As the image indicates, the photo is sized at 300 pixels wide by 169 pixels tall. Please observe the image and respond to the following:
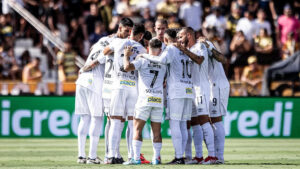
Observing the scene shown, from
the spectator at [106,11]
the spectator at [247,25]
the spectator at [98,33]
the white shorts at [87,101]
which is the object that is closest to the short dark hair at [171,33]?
the white shorts at [87,101]

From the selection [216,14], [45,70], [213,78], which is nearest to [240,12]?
[216,14]

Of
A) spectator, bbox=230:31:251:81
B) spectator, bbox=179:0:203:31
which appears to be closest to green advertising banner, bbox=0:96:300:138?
spectator, bbox=230:31:251:81

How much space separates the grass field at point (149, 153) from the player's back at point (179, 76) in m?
1.22

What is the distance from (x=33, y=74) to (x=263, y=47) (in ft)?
21.2

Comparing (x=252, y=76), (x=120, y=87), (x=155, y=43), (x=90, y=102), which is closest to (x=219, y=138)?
(x=120, y=87)

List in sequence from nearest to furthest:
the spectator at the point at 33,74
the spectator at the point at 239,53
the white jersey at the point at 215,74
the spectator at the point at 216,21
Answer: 1. the white jersey at the point at 215,74
2. the spectator at the point at 33,74
3. the spectator at the point at 239,53
4. the spectator at the point at 216,21

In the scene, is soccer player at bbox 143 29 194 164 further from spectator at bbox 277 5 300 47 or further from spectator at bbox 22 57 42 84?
spectator at bbox 277 5 300 47

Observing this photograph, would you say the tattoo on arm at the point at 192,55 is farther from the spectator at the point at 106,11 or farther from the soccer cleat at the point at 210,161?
the spectator at the point at 106,11

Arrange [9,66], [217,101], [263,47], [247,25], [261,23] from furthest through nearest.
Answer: [261,23], [247,25], [263,47], [9,66], [217,101]

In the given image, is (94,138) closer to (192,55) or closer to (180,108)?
(180,108)

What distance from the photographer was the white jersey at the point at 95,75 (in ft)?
35.2

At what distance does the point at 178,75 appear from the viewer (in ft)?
33.5

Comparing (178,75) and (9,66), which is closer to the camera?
(178,75)

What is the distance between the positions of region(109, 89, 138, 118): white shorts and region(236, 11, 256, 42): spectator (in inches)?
342
